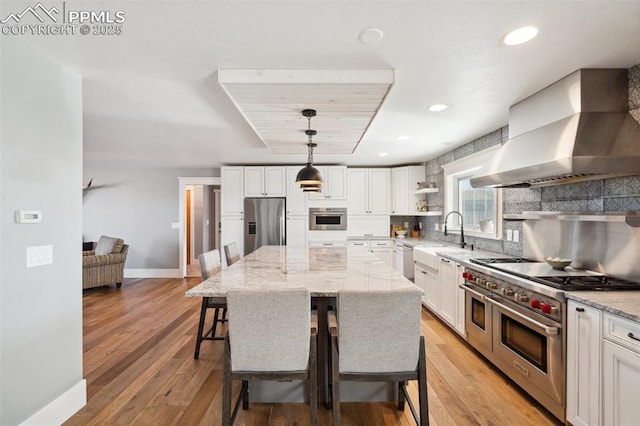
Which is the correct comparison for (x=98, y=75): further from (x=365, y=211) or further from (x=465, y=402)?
(x=365, y=211)

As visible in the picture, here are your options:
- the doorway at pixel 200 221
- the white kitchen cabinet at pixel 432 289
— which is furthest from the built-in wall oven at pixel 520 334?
the doorway at pixel 200 221

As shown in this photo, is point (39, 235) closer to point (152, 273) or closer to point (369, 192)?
point (369, 192)

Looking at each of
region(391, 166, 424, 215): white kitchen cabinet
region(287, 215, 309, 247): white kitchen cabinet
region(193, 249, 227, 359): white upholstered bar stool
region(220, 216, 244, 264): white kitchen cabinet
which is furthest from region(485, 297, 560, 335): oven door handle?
region(220, 216, 244, 264): white kitchen cabinet

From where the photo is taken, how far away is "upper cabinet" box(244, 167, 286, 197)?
19.4 ft

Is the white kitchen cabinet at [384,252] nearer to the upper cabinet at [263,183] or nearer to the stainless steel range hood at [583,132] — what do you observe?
the upper cabinet at [263,183]

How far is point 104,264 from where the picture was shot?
5.50 m

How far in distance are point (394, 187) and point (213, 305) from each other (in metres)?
4.33

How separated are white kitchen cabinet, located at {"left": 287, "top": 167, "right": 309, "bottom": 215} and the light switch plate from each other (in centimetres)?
412

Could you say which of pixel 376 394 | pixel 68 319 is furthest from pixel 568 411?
pixel 68 319

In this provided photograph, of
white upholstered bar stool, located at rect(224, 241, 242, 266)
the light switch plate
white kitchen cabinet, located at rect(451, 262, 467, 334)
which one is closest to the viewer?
the light switch plate

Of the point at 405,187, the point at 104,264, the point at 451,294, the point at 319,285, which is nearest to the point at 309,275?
the point at 319,285

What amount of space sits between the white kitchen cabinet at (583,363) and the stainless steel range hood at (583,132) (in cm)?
90

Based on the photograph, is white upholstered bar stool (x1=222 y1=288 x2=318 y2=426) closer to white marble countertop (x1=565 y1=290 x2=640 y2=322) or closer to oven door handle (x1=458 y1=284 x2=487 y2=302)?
white marble countertop (x1=565 y1=290 x2=640 y2=322)

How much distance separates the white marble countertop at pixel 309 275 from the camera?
1922mm
